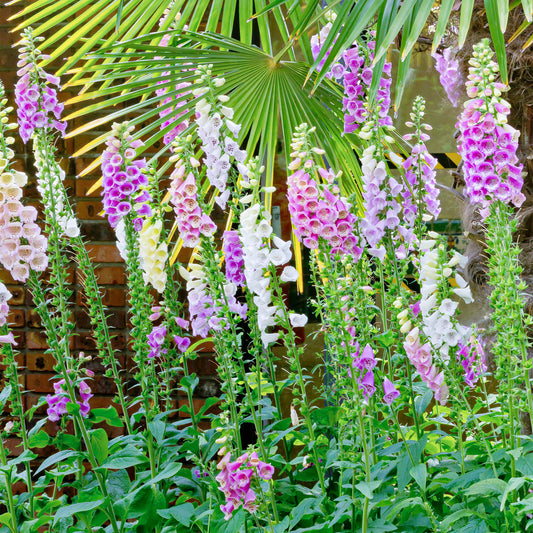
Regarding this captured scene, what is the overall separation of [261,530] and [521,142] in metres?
1.41

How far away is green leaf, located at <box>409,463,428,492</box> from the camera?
1443 mm

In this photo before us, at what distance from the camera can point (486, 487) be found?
1406 millimetres

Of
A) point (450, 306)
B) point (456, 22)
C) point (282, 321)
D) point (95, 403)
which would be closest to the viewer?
point (450, 306)

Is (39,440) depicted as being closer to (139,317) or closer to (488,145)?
(139,317)

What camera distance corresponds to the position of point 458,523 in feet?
5.07

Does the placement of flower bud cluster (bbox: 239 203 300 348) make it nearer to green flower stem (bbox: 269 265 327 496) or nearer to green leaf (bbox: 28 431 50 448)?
green flower stem (bbox: 269 265 327 496)

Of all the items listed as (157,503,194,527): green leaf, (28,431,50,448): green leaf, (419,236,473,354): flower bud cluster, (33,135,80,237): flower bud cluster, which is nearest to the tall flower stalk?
(419,236,473,354): flower bud cluster

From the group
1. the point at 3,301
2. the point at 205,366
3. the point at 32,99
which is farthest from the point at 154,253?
the point at 205,366

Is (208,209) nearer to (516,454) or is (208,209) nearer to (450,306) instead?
(450,306)

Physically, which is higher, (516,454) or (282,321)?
(282,321)

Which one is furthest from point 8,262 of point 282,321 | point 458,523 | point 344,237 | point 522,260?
point 522,260

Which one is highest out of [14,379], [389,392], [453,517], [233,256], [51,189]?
[51,189]

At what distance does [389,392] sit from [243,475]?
392 millimetres

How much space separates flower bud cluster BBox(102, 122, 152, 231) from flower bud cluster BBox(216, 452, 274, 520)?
2.25 feet
